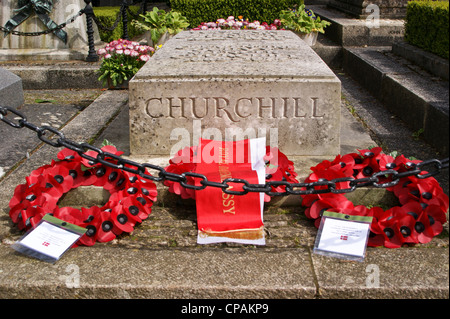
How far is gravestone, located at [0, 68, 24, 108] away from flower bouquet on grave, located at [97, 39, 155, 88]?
0.93 m

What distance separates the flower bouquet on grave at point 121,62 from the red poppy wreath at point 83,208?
3.08 metres

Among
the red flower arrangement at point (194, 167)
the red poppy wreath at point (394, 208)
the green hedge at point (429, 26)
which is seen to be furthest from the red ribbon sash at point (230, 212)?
the green hedge at point (429, 26)

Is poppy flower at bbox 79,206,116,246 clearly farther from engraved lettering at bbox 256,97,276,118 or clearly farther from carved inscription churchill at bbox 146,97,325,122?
engraved lettering at bbox 256,97,276,118

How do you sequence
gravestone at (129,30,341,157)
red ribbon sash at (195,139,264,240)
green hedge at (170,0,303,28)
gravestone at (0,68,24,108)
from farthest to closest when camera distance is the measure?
green hedge at (170,0,303,28) → gravestone at (0,68,24,108) → gravestone at (129,30,341,157) → red ribbon sash at (195,139,264,240)

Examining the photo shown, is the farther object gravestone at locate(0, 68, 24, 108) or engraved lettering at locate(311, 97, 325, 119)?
gravestone at locate(0, 68, 24, 108)

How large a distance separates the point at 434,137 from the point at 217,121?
5.90 feet

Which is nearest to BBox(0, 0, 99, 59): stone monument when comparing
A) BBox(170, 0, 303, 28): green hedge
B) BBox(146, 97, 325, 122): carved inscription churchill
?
BBox(170, 0, 303, 28): green hedge

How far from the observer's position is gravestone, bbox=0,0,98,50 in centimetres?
691

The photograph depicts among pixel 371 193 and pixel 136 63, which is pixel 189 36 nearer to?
pixel 136 63

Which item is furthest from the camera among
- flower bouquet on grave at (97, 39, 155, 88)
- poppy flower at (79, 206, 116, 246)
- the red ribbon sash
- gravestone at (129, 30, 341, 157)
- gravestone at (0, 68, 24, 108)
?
flower bouquet on grave at (97, 39, 155, 88)

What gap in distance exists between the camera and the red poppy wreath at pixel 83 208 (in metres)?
2.54

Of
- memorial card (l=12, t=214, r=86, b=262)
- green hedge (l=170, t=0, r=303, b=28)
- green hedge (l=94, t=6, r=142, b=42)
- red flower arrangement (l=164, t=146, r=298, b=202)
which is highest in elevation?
green hedge (l=170, t=0, r=303, b=28)

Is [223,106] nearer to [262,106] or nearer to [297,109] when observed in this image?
[262,106]

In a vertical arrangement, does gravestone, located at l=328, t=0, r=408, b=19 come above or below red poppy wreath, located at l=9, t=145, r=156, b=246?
above
